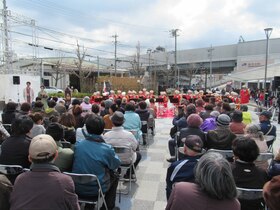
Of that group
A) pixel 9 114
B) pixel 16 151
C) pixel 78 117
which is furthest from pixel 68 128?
pixel 9 114

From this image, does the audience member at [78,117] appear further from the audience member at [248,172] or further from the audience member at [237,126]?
the audience member at [248,172]

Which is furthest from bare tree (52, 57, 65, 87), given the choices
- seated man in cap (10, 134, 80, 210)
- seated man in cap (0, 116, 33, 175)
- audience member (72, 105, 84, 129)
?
seated man in cap (10, 134, 80, 210)

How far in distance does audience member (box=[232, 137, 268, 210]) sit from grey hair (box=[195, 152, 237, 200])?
897 millimetres

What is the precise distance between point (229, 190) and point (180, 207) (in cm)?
37

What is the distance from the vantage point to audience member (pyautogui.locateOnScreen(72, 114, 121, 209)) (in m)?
3.07

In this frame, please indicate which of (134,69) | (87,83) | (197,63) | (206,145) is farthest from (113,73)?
(206,145)

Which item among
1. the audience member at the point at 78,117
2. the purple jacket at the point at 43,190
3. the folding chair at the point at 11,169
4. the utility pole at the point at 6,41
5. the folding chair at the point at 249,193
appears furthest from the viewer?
the utility pole at the point at 6,41

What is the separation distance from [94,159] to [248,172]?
170 cm

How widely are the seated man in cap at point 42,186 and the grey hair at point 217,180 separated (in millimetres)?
1083

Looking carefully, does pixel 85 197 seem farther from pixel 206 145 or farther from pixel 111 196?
pixel 206 145

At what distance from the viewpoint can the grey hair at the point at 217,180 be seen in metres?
1.75

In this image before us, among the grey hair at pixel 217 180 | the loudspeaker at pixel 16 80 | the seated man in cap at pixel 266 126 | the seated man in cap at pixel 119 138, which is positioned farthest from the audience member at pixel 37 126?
the loudspeaker at pixel 16 80

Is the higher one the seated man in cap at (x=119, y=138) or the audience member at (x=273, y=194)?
the audience member at (x=273, y=194)

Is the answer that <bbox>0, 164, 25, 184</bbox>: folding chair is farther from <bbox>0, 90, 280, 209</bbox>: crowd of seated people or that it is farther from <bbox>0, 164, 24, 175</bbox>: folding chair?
<bbox>0, 90, 280, 209</bbox>: crowd of seated people
